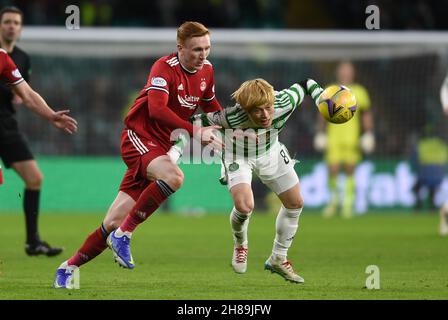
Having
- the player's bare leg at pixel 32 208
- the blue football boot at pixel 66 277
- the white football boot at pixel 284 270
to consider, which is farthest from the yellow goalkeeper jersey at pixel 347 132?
the blue football boot at pixel 66 277

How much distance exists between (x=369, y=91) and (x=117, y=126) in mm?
4639

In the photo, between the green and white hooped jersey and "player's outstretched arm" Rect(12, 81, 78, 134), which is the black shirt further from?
the green and white hooped jersey

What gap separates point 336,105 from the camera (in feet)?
24.5

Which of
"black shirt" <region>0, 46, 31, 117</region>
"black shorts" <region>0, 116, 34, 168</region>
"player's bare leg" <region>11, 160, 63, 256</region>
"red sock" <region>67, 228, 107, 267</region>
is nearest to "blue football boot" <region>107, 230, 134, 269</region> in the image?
"red sock" <region>67, 228, 107, 267</region>

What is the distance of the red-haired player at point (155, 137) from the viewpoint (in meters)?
6.99

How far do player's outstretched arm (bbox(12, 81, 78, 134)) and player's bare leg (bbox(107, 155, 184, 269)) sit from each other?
2.20 feet

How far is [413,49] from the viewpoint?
719 inches

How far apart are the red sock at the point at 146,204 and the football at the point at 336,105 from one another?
4.44 ft

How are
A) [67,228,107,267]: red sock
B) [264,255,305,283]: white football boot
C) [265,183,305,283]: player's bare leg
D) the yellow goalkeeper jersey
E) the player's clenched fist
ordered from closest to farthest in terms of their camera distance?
the player's clenched fist → [67,228,107,267]: red sock → [264,255,305,283]: white football boot → [265,183,305,283]: player's bare leg → the yellow goalkeeper jersey

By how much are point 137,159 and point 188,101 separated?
59cm

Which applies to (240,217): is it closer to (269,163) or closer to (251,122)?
(269,163)

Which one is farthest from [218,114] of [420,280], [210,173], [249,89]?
[210,173]

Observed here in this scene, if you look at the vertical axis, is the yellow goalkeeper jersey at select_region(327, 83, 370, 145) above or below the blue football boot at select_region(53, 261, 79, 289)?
above

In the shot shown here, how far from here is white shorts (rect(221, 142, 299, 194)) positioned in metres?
7.50
